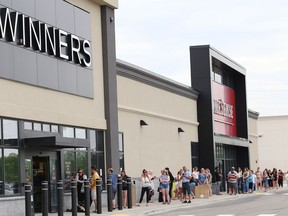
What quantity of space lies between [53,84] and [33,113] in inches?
86.2

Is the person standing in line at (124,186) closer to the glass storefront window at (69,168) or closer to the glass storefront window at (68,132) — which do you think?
the glass storefront window at (69,168)

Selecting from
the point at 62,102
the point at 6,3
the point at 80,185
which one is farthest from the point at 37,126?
the point at 6,3

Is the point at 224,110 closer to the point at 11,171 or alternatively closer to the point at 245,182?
the point at 245,182

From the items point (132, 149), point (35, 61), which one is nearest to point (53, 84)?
point (35, 61)

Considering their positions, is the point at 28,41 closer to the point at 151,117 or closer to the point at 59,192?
the point at 59,192

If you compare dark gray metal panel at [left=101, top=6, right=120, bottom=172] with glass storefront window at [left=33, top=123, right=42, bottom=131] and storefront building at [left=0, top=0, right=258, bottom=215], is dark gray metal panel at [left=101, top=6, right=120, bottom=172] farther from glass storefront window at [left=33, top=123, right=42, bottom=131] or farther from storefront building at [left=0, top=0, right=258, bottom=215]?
glass storefront window at [left=33, top=123, right=42, bottom=131]

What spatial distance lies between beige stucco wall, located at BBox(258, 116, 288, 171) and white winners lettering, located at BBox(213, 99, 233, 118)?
117 feet

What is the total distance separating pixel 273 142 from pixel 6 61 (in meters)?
70.9

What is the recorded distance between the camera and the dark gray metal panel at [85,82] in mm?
30953

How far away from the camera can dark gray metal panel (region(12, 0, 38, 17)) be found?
26.0 m

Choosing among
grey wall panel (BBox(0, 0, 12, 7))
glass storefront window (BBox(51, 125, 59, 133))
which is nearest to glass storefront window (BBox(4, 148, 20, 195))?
glass storefront window (BBox(51, 125, 59, 133))

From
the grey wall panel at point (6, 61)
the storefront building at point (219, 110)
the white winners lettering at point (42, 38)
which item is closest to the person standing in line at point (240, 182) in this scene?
the storefront building at point (219, 110)

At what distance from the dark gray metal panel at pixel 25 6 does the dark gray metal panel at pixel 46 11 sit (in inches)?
13.2

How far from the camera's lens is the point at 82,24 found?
1245 inches
